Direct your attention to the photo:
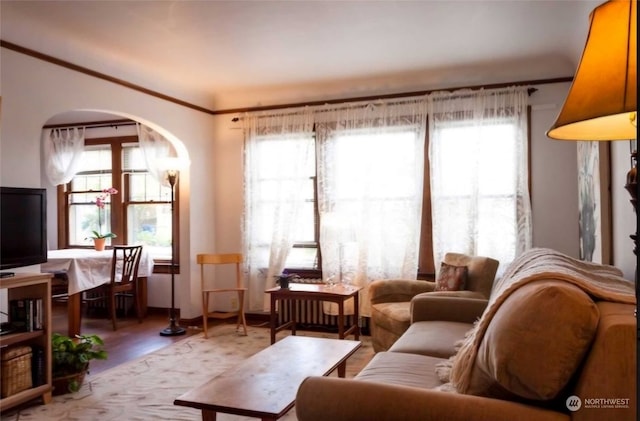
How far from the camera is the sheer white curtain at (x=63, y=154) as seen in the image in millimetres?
6426

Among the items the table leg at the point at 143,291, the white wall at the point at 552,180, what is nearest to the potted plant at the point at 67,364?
the table leg at the point at 143,291

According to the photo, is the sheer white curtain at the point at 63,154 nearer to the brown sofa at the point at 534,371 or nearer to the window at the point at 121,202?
the window at the point at 121,202

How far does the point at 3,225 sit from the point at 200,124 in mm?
2818

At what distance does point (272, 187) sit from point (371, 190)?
3.80 feet

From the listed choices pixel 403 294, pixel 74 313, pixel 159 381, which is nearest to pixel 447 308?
pixel 403 294

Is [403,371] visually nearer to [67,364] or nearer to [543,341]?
[543,341]

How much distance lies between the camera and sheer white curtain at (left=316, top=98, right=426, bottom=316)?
4.78 metres

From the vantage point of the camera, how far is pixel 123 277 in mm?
5371

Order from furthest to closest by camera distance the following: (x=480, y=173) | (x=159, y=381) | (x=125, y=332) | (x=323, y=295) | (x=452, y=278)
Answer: (x=125, y=332)
(x=480, y=173)
(x=323, y=295)
(x=452, y=278)
(x=159, y=381)

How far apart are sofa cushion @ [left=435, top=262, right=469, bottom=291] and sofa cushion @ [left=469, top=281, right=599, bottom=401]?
2.60 metres

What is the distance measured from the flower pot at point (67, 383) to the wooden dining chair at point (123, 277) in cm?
190

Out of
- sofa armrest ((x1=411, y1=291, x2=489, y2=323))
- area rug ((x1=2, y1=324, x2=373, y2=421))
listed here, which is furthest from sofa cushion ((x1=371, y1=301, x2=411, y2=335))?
area rug ((x1=2, y1=324, x2=373, y2=421))

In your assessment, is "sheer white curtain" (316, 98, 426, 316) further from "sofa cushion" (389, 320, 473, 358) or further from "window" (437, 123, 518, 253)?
"sofa cushion" (389, 320, 473, 358)

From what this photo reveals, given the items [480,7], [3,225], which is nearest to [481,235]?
[480,7]
